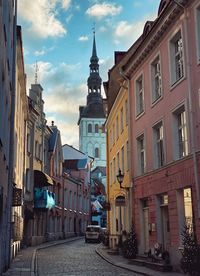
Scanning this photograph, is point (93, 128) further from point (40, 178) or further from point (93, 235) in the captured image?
point (40, 178)

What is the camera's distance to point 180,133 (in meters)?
17.9

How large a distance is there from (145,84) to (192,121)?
6375 mm

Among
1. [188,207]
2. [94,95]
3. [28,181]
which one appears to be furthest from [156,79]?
[94,95]

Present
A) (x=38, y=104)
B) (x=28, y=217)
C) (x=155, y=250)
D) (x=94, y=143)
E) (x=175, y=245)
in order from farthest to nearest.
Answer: (x=94, y=143) < (x=38, y=104) < (x=28, y=217) < (x=155, y=250) < (x=175, y=245)

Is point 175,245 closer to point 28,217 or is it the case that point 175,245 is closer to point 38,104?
point 28,217

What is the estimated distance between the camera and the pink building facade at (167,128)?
1612cm

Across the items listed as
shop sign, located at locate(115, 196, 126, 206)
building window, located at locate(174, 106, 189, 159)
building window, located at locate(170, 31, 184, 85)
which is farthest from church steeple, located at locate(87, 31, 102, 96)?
building window, located at locate(174, 106, 189, 159)

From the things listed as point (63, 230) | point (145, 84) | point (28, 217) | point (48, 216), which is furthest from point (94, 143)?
point (145, 84)

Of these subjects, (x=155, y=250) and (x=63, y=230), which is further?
(x=63, y=230)

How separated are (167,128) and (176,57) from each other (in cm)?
284

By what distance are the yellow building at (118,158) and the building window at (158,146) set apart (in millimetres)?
4023

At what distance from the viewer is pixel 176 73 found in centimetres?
1827

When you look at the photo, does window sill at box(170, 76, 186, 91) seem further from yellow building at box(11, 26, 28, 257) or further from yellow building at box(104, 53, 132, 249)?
yellow building at box(11, 26, 28, 257)

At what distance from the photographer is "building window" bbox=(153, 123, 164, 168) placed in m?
19.9
